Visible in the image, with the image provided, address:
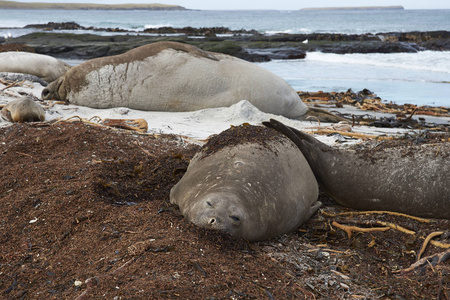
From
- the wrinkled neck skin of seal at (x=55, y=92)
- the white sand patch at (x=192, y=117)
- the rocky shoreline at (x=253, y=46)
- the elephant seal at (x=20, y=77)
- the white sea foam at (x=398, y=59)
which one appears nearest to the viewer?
the white sand patch at (x=192, y=117)

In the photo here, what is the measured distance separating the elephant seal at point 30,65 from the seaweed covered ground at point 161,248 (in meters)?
5.98

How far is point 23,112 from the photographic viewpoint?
6.06 meters

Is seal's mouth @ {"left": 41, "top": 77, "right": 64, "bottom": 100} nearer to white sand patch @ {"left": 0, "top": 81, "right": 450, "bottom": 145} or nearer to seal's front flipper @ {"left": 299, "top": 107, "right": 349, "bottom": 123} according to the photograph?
white sand patch @ {"left": 0, "top": 81, "right": 450, "bottom": 145}

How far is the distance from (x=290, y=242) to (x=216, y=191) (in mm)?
618

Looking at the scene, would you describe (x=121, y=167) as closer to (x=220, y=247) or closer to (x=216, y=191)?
(x=216, y=191)

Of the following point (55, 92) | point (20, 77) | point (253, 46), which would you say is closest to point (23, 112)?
point (55, 92)

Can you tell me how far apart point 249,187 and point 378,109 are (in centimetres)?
645

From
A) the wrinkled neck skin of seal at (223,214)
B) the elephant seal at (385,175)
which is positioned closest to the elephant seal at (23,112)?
the elephant seal at (385,175)

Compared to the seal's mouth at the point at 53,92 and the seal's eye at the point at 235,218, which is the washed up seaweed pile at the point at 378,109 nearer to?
the seal's eye at the point at 235,218

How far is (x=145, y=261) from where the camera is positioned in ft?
8.27

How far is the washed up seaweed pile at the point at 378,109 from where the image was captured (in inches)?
294

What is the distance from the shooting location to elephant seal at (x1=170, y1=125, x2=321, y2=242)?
2943 mm

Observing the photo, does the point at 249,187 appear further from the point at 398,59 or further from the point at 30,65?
the point at 398,59

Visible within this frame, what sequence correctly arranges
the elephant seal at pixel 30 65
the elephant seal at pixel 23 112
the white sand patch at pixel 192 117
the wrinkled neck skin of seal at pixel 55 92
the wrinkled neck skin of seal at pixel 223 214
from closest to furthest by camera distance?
the wrinkled neck skin of seal at pixel 223 214 → the elephant seal at pixel 23 112 → the white sand patch at pixel 192 117 → the wrinkled neck skin of seal at pixel 55 92 → the elephant seal at pixel 30 65
